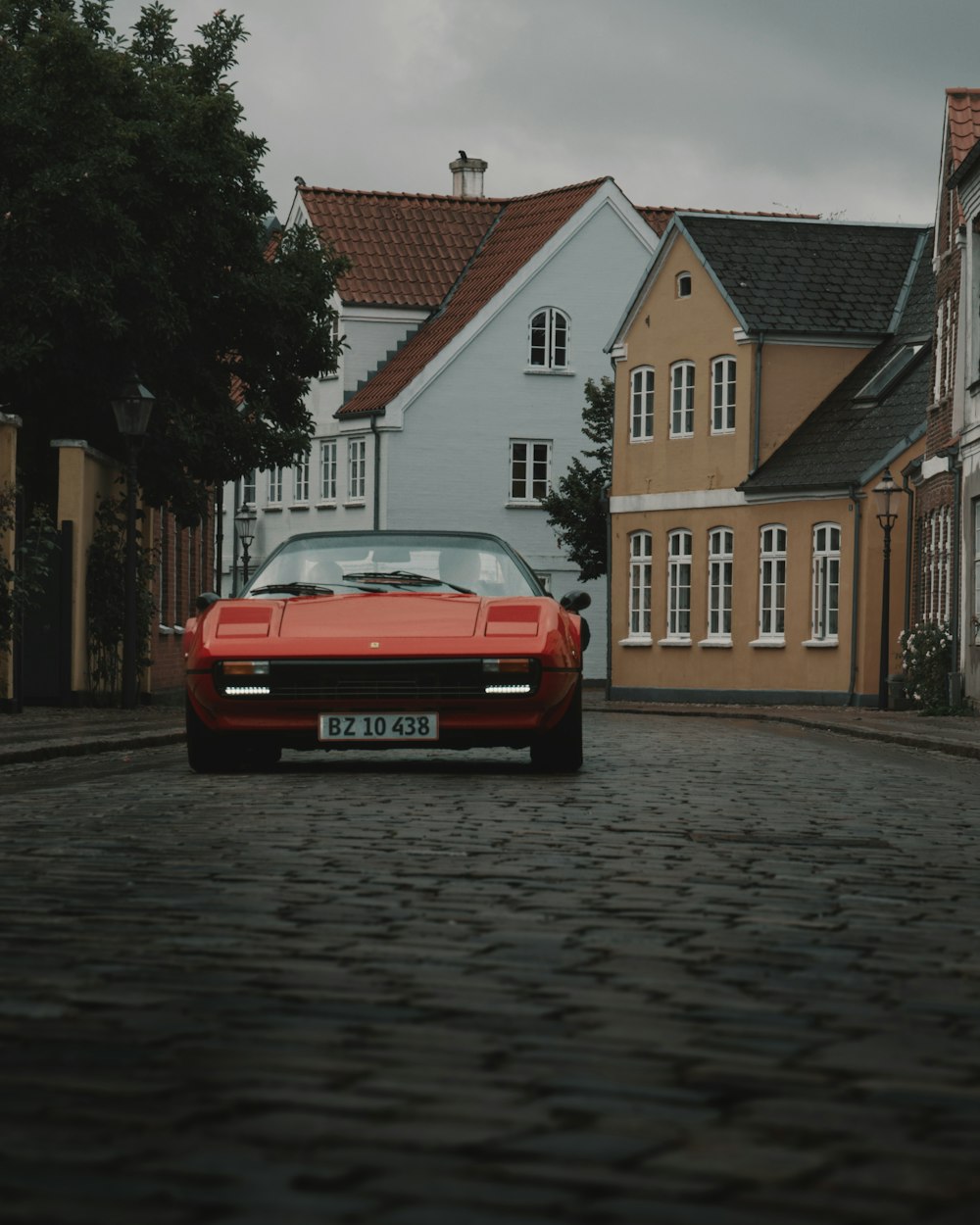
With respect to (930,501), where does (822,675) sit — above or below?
below

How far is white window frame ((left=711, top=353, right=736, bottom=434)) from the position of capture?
147 ft

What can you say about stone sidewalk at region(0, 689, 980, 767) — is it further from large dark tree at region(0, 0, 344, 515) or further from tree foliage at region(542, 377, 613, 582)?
tree foliage at region(542, 377, 613, 582)

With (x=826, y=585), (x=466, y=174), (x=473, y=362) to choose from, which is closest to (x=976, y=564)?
(x=826, y=585)

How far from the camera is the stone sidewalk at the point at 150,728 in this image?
674 inches

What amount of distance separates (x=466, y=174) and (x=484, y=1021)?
2538 inches

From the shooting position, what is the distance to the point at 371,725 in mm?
13602

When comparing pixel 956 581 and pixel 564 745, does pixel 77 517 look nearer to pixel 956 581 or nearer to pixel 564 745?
pixel 956 581

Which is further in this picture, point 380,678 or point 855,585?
point 855,585

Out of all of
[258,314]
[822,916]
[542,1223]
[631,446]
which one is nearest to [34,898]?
A: [822,916]

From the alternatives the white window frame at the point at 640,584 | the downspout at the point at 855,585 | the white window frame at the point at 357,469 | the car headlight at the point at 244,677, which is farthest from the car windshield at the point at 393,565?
the white window frame at the point at 357,469

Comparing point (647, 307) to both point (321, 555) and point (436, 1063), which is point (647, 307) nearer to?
point (321, 555)

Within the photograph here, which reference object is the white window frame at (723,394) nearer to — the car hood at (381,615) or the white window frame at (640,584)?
the white window frame at (640,584)

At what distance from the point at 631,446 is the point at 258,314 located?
1607 cm

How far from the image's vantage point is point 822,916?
7340 millimetres
